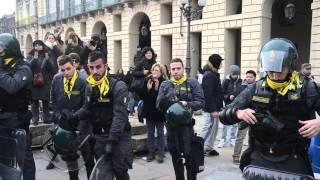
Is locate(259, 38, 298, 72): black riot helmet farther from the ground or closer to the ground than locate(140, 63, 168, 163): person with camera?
farther from the ground

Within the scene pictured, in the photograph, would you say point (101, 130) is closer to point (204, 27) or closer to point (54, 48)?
point (54, 48)

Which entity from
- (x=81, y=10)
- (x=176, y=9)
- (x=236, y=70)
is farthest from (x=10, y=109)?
(x=81, y=10)

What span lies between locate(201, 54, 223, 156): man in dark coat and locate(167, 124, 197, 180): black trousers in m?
2.06

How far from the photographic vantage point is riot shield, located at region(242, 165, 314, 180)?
9.01ft

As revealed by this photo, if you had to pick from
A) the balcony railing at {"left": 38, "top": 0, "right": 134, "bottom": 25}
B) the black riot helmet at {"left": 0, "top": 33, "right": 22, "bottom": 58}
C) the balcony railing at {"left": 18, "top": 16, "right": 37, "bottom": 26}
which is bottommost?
the black riot helmet at {"left": 0, "top": 33, "right": 22, "bottom": 58}

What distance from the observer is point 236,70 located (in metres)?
8.41

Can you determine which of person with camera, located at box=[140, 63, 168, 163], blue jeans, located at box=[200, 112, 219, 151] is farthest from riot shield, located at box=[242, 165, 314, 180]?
blue jeans, located at box=[200, 112, 219, 151]

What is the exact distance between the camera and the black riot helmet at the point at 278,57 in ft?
9.59

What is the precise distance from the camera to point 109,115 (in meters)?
4.32

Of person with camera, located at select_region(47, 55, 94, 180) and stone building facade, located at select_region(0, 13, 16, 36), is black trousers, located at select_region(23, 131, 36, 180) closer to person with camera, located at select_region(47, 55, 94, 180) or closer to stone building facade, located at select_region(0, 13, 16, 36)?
person with camera, located at select_region(47, 55, 94, 180)

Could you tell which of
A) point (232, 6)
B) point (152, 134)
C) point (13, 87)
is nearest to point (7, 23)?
point (232, 6)

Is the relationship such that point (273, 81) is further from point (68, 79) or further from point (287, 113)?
point (68, 79)

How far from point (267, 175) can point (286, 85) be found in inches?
26.4

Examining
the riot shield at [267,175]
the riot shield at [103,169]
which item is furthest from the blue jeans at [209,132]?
the riot shield at [267,175]
